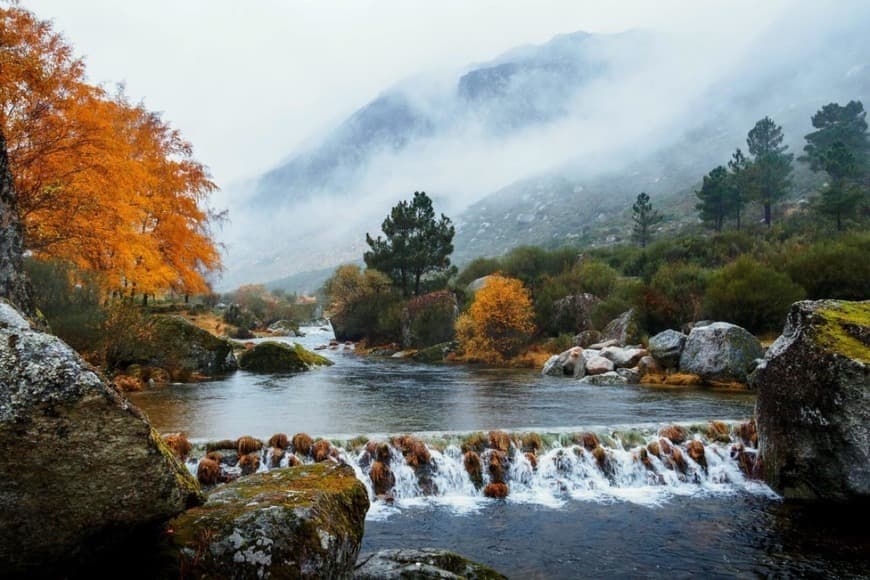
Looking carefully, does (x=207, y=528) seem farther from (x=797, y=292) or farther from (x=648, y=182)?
(x=648, y=182)

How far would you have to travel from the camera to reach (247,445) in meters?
10.7

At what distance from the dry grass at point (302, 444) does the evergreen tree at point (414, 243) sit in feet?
140

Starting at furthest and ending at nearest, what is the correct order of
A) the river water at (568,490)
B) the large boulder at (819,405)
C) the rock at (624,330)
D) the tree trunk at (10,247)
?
the rock at (624,330)
the tree trunk at (10,247)
the large boulder at (819,405)
the river water at (568,490)

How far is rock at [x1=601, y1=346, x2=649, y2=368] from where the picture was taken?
24.7m

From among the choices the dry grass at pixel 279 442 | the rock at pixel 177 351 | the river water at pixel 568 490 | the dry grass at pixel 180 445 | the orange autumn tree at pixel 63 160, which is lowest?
the river water at pixel 568 490

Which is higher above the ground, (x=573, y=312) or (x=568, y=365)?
(x=573, y=312)

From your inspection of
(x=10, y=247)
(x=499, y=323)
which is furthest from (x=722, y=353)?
(x=10, y=247)

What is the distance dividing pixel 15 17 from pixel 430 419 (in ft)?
60.5

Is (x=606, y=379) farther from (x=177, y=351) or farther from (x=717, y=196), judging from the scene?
(x=717, y=196)

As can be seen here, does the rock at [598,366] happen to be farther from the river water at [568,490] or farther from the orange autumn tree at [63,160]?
the orange autumn tree at [63,160]

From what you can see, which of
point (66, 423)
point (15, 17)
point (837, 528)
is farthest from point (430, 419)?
point (15, 17)

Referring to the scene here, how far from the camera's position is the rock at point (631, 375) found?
2291cm

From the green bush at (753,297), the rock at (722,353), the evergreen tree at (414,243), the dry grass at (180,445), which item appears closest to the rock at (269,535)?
the dry grass at (180,445)

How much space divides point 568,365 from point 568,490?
633 inches
